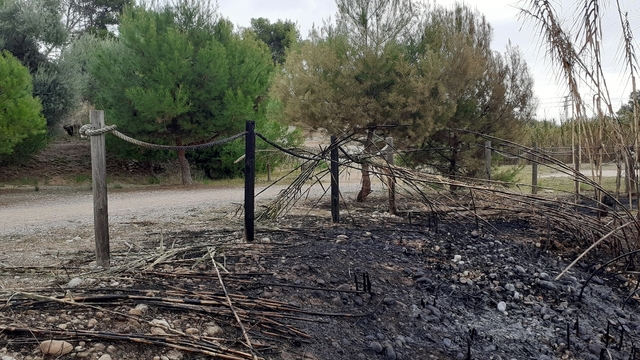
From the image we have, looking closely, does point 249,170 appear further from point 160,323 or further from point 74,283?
point 160,323

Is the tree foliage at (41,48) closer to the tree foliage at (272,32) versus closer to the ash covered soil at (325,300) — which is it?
the ash covered soil at (325,300)

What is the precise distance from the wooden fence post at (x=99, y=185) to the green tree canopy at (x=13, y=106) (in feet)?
28.9

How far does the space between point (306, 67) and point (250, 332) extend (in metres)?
7.24

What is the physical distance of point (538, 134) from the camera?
2117 centimetres

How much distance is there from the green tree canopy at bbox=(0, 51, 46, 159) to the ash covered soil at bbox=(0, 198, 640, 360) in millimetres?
7174

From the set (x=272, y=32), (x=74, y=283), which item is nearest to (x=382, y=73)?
Answer: (x=74, y=283)

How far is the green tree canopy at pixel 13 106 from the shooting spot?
1129 cm

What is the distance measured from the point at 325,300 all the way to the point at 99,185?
189 centimetres

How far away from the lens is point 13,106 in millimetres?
11305

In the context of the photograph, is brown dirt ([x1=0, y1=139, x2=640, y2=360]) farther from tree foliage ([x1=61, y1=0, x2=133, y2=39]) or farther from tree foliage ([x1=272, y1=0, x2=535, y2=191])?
tree foliage ([x1=61, y1=0, x2=133, y2=39])

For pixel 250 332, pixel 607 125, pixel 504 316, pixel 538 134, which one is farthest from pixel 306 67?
pixel 538 134

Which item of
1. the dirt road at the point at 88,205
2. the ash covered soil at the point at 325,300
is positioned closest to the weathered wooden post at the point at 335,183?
the ash covered soil at the point at 325,300

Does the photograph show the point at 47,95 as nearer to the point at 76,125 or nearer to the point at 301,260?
the point at 76,125

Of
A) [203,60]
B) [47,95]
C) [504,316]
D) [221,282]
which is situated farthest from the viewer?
[47,95]
